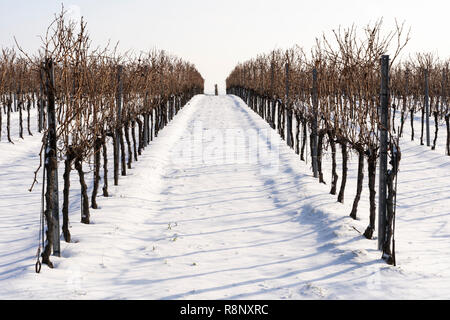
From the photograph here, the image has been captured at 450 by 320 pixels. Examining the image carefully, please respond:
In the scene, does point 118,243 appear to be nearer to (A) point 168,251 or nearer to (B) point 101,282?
(A) point 168,251

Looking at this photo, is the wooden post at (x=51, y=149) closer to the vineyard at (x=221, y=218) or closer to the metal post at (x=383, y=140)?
the vineyard at (x=221, y=218)

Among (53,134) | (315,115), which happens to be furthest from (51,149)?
(315,115)

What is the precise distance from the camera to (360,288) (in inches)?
240

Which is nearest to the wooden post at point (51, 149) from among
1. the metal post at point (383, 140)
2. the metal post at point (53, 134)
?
the metal post at point (53, 134)

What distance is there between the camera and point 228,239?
8.42 meters

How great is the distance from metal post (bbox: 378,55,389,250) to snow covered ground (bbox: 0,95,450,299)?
51cm

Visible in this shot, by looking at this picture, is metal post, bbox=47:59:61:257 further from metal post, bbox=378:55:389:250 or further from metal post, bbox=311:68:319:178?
metal post, bbox=311:68:319:178

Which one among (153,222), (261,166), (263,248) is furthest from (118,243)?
(261,166)

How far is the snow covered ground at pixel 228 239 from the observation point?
242 inches

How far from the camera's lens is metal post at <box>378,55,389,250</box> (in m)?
7.20

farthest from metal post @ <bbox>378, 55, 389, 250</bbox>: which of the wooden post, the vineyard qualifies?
the wooden post

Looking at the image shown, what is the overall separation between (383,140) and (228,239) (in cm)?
349

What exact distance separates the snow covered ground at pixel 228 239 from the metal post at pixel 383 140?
509 mm
